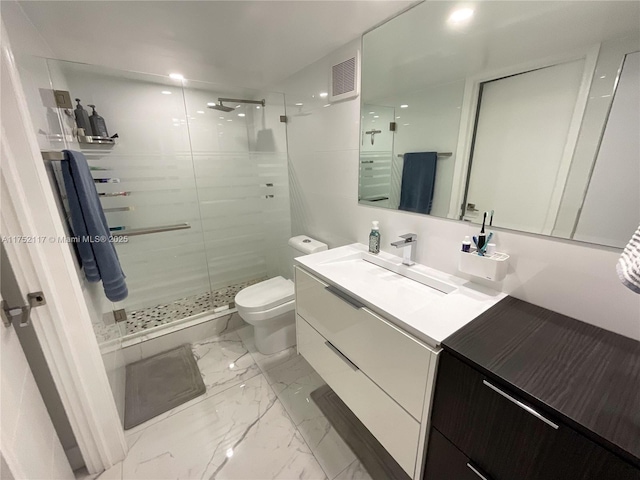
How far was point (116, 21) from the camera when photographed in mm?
1264

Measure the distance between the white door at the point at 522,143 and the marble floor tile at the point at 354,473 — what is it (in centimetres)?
129

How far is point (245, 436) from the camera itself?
4.58 ft

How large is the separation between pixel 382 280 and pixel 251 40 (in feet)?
4.95

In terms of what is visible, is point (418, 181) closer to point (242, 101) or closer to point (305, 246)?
point (305, 246)

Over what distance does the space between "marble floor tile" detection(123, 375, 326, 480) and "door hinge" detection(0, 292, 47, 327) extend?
3.10 feet

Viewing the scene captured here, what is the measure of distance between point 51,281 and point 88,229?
29 cm

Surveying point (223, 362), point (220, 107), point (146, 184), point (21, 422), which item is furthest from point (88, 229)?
point (220, 107)

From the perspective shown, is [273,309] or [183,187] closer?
[273,309]

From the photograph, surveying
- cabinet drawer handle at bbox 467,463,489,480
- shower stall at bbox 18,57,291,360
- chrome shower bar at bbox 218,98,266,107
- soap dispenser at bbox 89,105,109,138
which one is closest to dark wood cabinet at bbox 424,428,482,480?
cabinet drawer handle at bbox 467,463,489,480

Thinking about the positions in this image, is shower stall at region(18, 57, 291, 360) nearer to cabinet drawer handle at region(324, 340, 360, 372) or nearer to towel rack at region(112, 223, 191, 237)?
towel rack at region(112, 223, 191, 237)

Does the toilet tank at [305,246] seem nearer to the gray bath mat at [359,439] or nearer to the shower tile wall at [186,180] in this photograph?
the shower tile wall at [186,180]

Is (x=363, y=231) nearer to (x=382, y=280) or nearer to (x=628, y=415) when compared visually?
(x=382, y=280)

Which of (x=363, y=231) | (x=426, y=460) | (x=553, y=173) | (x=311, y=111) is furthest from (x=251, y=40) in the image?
(x=426, y=460)

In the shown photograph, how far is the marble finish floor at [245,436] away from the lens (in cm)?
124
